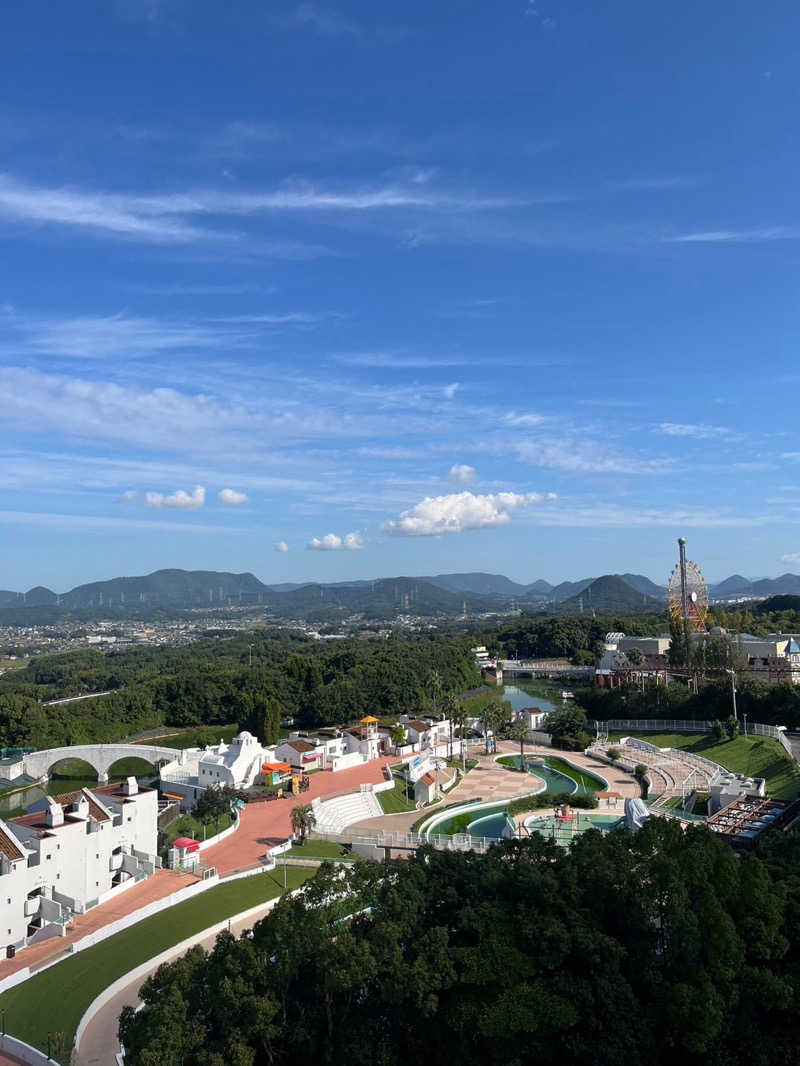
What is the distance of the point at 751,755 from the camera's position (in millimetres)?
→ 38250

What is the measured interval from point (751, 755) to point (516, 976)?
98.6 ft

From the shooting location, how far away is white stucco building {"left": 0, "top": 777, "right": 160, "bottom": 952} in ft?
74.4

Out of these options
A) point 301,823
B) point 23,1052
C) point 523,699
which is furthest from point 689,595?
point 23,1052

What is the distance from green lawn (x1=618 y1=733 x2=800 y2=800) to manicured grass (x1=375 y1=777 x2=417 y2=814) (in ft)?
51.5

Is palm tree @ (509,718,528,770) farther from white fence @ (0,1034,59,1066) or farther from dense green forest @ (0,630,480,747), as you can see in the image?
white fence @ (0,1034,59,1066)

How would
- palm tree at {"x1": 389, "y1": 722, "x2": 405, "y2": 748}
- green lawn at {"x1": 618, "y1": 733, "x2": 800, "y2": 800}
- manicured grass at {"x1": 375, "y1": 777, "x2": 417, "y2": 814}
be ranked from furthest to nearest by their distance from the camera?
palm tree at {"x1": 389, "y1": 722, "x2": 405, "y2": 748}
manicured grass at {"x1": 375, "y1": 777, "x2": 417, "y2": 814}
green lawn at {"x1": 618, "y1": 733, "x2": 800, "y2": 800}

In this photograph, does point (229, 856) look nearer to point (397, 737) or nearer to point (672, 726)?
point (397, 737)

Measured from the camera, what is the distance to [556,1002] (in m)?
12.2

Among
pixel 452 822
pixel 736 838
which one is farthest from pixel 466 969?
pixel 452 822

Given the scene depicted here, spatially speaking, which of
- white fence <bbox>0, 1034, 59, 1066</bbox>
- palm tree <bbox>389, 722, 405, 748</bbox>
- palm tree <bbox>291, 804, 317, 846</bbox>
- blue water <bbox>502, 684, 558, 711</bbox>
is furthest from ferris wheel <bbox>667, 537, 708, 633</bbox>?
white fence <bbox>0, 1034, 59, 1066</bbox>

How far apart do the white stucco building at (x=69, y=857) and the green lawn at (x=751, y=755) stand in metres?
25.0

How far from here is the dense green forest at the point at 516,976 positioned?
39.9 feet

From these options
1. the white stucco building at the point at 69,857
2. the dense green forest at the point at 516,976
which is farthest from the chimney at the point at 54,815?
the dense green forest at the point at 516,976

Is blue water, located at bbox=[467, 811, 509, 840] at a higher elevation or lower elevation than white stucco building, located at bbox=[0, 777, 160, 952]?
lower
